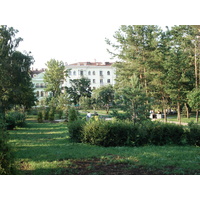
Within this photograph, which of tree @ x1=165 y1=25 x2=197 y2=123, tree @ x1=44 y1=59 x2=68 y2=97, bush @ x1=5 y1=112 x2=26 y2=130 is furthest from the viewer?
tree @ x1=44 y1=59 x2=68 y2=97

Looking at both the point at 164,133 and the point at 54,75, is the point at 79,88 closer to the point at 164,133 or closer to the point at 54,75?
the point at 54,75

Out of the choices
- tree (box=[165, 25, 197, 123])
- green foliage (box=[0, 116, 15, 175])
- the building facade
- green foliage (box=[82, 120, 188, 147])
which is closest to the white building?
the building facade

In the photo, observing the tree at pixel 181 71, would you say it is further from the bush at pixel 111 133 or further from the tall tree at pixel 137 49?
the bush at pixel 111 133

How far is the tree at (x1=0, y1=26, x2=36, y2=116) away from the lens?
58.9 ft

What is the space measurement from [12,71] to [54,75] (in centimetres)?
2844

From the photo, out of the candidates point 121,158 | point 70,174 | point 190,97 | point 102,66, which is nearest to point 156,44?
point 190,97

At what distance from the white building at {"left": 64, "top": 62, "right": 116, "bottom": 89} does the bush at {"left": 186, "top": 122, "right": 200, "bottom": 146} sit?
4750cm

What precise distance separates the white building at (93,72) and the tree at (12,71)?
1446 inches

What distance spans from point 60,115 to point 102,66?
33.2m

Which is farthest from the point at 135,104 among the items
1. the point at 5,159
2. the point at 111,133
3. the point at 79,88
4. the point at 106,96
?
the point at 79,88

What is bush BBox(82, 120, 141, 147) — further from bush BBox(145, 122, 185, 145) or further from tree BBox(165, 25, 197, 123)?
tree BBox(165, 25, 197, 123)

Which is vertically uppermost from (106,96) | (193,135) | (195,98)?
(106,96)

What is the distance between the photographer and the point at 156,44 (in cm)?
2484

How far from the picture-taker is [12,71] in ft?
61.1
